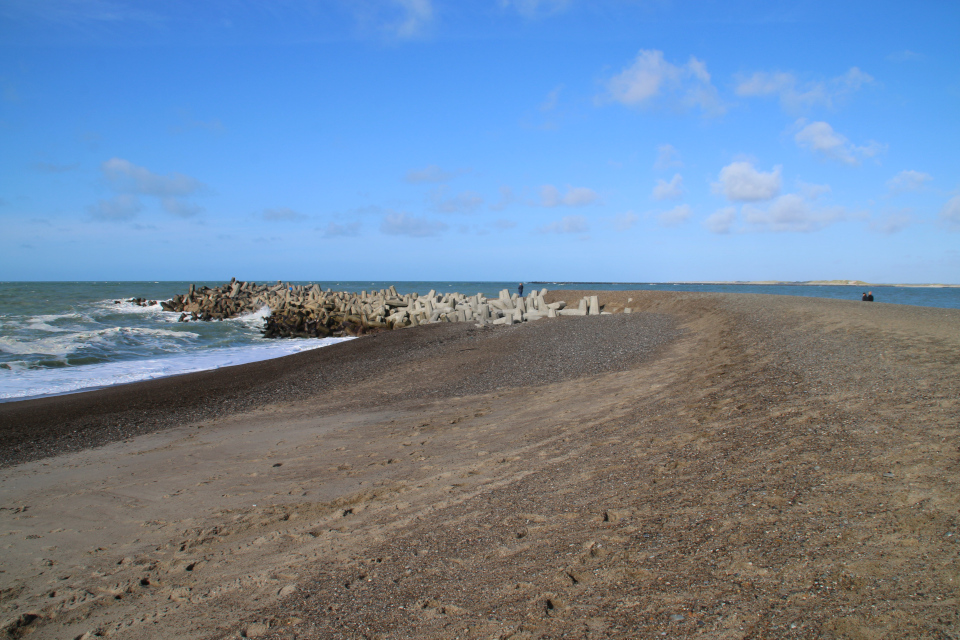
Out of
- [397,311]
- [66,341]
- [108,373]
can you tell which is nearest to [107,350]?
[66,341]

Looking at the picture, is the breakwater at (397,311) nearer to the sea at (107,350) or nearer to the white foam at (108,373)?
the sea at (107,350)

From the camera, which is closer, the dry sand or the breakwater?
the dry sand

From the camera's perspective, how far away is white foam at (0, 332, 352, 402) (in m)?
11.4

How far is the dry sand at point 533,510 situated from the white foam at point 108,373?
3546 millimetres

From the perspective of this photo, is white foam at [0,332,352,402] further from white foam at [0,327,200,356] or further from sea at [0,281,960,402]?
white foam at [0,327,200,356]

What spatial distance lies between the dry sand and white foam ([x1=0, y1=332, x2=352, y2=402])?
3546mm

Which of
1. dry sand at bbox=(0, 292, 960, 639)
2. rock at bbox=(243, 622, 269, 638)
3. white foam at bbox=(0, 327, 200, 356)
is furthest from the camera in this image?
white foam at bbox=(0, 327, 200, 356)

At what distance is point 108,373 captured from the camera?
43.4 feet

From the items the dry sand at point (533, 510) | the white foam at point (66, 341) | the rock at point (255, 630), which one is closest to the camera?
the dry sand at point (533, 510)

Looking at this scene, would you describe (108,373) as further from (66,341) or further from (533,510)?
(533,510)

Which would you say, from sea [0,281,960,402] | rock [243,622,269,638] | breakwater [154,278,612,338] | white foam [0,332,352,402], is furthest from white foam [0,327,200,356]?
rock [243,622,269,638]

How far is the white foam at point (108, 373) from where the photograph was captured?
11422mm

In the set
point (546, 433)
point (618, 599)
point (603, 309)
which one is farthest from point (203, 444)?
point (603, 309)

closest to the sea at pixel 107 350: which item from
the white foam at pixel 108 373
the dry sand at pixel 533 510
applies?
the white foam at pixel 108 373
